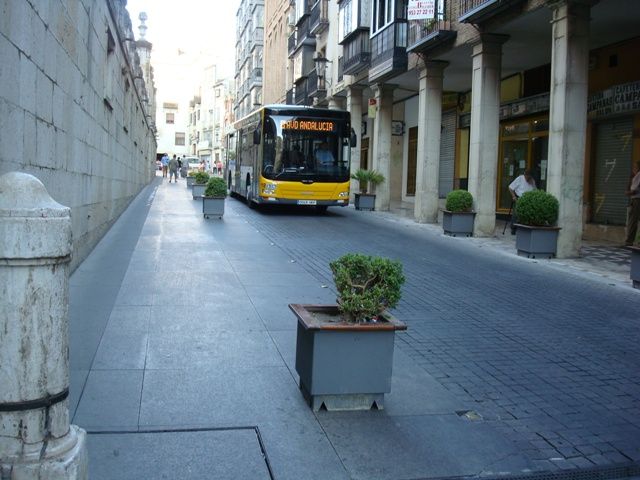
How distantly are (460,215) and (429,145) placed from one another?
4.16 m

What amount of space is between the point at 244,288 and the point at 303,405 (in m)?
4.23

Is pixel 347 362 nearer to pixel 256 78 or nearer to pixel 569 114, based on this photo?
pixel 569 114

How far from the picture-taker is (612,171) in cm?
1606

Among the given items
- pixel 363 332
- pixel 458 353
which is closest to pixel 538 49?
pixel 458 353

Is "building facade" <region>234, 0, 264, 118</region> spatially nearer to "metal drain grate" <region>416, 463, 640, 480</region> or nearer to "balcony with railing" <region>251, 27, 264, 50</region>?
"balcony with railing" <region>251, 27, 264, 50</region>

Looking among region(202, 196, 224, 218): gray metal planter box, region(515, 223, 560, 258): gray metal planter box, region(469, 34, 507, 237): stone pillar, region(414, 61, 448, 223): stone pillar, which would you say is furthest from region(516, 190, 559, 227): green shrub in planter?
region(202, 196, 224, 218): gray metal planter box

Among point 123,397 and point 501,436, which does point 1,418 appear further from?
point 501,436

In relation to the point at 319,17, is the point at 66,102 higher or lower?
lower

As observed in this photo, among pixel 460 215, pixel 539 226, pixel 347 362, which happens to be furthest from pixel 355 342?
pixel 460 215

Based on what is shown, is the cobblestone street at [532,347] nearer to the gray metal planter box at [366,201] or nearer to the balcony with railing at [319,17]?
the gray metal planter box at [366,201]

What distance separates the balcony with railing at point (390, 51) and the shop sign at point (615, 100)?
674cm

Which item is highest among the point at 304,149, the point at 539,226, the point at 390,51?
the point at 390,51

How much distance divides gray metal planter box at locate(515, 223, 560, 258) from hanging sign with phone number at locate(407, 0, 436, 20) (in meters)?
7.20

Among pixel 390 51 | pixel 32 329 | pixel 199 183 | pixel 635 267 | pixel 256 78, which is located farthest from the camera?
pixel 256 78
